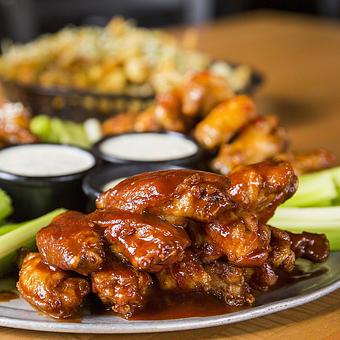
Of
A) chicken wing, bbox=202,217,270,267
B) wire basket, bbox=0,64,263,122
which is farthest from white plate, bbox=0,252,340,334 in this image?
wire basket, bbox=0,64,263,122

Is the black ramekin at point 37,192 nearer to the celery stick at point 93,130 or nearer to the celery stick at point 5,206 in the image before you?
the celery stick at point 5,206

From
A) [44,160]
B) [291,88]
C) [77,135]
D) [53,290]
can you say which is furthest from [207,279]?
[291,88]

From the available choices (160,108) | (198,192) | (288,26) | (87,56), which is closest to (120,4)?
(288,26)

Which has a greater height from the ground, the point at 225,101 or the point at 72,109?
the point at 225,101

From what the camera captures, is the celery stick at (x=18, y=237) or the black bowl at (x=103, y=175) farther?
the black bowl at (x=103, y=175)

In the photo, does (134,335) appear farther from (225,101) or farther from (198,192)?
(225,101)

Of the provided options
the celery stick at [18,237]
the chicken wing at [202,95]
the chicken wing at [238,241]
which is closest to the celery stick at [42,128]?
the chicken wing at [202,95]

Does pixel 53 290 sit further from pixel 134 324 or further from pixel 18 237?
pixel 18 237
